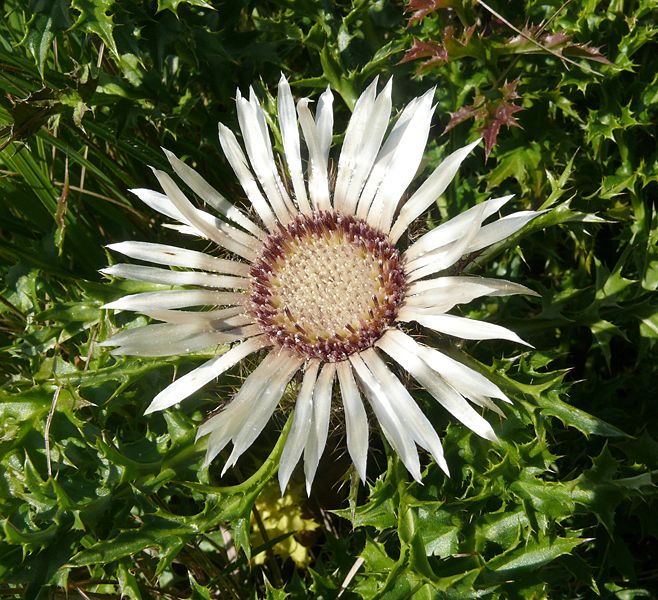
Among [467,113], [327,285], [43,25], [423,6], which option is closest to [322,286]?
[327,285]

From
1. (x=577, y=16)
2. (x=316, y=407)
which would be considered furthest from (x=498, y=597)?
(x=577, y=16)

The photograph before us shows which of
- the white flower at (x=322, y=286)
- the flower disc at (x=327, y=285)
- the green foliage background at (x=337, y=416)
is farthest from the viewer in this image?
the flower disc at (x=327, y=285)

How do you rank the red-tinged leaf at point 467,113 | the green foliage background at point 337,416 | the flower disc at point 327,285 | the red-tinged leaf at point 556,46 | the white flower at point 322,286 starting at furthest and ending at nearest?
the red-tinged leaf at point 467,113 → the red-tinged leaf at point 556,46 → the flower disc at point 327,285 → the green foliage background at point 337,416 → the white flower at point 322,286

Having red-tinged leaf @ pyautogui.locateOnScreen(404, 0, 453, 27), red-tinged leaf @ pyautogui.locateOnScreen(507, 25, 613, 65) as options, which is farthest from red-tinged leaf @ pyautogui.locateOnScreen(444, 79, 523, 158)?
red-tinged leaf @ pyautogui.locateOnScreen(404, 0, 453, 27)

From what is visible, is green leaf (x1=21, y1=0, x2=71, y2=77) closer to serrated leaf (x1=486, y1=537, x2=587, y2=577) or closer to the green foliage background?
the green foliage background

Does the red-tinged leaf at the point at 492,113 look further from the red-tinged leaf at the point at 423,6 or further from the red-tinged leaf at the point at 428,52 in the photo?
the red-tinged leaf at the point at 423,6

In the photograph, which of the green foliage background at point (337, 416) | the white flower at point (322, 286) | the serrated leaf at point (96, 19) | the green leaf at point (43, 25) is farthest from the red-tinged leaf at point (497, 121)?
the green leaf at point (43, 25)

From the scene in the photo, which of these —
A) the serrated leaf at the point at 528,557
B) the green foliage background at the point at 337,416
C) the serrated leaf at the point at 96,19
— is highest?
the serrated leaf at the point at 96,19
